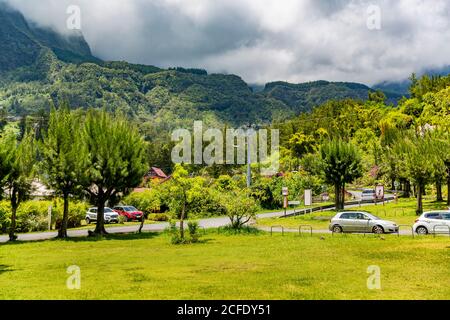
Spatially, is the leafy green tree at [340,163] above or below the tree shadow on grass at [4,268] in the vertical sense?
above

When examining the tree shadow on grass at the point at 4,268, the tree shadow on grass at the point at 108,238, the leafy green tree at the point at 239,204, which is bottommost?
the tree shadow on grass at the point at 4,268

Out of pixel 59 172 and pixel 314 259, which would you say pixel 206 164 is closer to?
pixel 59 172

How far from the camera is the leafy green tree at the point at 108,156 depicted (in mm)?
31875

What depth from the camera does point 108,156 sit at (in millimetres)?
32062

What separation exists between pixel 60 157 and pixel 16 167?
288 cm

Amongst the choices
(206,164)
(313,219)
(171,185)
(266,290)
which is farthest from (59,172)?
(206,164)

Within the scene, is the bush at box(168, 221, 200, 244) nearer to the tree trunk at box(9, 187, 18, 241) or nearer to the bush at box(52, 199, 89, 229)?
the tree trunk at box(9, 187, 18, 241)

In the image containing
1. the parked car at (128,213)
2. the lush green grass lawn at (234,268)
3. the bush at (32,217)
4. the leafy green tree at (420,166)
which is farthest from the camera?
the parked car at (128,213)

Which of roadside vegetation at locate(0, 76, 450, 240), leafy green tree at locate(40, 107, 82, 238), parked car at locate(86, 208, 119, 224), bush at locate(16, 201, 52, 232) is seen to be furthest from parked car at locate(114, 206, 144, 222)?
leafy green tree at locate(40, 107, 82, 238)

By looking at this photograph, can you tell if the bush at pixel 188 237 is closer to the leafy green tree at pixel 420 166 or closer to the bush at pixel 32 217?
the bush at pixel 32 217

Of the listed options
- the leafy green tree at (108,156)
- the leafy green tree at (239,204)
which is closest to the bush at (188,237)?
the leafy green tree at (239,204)

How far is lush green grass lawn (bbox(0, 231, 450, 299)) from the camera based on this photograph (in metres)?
13.6

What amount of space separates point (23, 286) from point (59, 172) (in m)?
16.1

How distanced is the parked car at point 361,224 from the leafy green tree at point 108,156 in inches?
576
